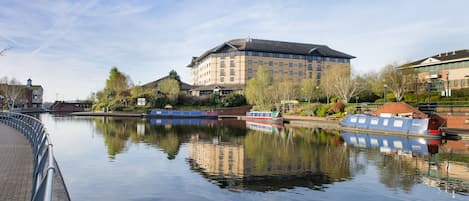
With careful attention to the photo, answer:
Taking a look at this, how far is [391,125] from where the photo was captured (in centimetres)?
3041

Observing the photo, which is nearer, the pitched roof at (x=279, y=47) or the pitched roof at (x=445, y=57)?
the pitched roof at (x=445, y=57)

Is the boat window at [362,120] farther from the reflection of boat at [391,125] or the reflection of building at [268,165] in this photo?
the reflection of building at [268,165]

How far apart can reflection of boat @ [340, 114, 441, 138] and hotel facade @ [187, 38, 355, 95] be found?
147ft

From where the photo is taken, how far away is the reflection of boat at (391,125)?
27.3m

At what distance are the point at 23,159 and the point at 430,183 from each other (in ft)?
43.3

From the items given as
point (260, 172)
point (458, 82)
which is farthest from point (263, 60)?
point (260, 172)

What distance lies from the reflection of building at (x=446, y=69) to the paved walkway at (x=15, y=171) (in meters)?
51.7

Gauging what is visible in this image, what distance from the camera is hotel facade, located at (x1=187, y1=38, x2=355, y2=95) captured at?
8012 centimetres

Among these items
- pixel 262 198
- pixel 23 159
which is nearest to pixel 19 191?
pixel 23 159

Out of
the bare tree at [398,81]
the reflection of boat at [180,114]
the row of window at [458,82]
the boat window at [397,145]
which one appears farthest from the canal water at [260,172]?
the reflection of boat at [180,114]

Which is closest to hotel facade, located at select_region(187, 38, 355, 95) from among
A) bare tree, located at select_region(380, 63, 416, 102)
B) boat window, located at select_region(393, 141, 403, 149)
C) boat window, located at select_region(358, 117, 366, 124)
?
bare tree, located at select_region(380, 63, 416, 102)

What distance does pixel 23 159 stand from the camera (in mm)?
11477

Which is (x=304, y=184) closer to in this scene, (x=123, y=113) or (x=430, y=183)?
(x=430, y=183)

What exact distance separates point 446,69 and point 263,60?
37.8 m
